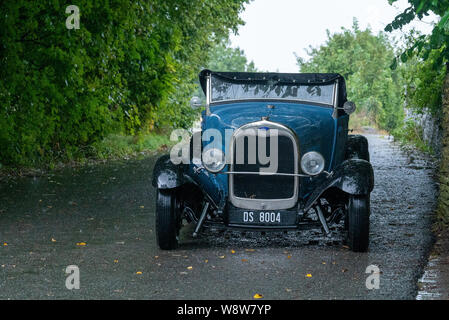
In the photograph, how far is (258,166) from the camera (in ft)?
23.6

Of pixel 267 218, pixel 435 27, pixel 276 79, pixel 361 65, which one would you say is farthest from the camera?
pixel 361 65

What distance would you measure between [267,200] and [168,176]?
112 centimetres

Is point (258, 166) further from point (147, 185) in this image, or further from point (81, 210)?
point (147, 185)

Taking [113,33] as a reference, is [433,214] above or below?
below

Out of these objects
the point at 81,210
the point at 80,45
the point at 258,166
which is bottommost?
the point at 81,210

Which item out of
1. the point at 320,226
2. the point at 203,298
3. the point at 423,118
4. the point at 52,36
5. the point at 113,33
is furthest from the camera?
the point at 423,118

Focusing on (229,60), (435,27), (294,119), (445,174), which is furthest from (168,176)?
(229,60)

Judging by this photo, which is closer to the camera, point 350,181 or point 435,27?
point 350,181

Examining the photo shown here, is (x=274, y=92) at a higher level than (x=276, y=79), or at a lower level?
lower

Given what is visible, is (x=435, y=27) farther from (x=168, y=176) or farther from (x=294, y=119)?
(x=168, y=176)

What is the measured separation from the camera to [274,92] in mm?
8180

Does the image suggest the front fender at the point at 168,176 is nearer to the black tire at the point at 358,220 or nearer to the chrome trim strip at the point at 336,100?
the black tire at the point at 358,220

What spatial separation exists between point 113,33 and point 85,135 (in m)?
2.61

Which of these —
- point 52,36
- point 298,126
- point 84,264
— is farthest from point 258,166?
point 52,36
